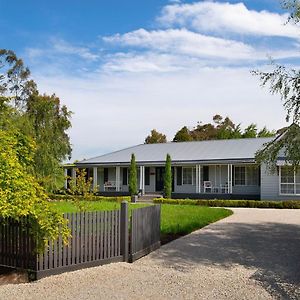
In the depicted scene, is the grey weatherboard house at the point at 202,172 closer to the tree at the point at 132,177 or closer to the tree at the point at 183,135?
the tree at the point at 132,177

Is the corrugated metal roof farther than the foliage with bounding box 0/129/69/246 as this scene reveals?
Yes

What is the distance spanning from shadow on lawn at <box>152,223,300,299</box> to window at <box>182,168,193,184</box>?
66.8 feet

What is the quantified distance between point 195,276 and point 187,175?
2804cm

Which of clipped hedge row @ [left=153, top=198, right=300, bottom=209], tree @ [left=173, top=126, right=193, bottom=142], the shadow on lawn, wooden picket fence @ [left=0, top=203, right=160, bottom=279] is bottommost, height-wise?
the shadow on lawn

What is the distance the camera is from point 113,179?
40312 millimetres

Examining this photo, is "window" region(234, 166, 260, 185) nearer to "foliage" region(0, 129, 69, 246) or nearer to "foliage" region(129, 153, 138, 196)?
"foliage" region(129, 153, 138, 196)

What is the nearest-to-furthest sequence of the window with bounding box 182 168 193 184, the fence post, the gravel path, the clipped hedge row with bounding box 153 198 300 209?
the gravel path
the fence post
the clipped hedge row with bounding box 153 198 300 209
the window with bounding box 182 168 193 184

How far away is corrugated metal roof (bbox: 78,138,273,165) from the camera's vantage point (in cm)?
3456

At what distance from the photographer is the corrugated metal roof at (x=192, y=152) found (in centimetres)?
3456

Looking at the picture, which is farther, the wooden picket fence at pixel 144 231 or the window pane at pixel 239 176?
the window pane at pixel 239 176

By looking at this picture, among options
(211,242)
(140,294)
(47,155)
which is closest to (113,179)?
(47,155)

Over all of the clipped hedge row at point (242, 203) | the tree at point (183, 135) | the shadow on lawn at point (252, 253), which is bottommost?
the shadow on lawn at point (252, 253)

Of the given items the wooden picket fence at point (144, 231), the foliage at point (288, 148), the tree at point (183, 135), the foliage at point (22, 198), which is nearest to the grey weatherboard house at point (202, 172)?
the foliage at point (288, 148)

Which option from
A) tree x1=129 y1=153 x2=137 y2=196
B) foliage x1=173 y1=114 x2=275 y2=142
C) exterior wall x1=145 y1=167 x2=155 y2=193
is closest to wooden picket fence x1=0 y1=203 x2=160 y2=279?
tree x1=129 y1=153 x2=137 y2=196
